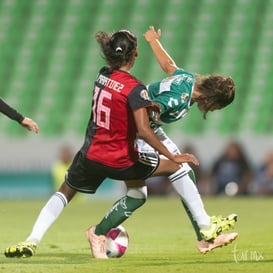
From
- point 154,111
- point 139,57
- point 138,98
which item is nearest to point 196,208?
point 154,111

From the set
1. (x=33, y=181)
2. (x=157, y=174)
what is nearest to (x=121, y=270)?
(x=157, y=174)

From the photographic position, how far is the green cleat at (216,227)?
8.10 meters

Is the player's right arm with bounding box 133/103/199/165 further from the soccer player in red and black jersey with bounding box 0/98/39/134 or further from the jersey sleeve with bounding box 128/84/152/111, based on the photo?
the soccer player in red and black jersey with bounding box 0/98/39/134

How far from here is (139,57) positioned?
22016mm

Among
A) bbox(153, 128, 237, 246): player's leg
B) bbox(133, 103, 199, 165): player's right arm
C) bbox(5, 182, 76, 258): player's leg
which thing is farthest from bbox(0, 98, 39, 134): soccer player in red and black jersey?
bbox(153, 128, 237, 246): player's leg

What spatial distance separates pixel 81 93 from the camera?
21.6 m

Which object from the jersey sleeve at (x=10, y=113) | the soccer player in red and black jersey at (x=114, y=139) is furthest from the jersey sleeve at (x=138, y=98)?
the jersey sleeve at (x=10, y=113)

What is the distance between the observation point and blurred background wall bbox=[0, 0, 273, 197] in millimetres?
20672

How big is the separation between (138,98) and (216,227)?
3.84 ft

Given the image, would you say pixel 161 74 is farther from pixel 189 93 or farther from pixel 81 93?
pixel 189 93

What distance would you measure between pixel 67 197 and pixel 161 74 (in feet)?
44.3

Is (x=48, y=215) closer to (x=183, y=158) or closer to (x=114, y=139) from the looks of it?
(x=114, y=139)

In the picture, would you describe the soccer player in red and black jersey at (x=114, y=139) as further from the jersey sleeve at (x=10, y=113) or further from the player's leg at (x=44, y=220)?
the jersey sleeve at (x=10, y=113)

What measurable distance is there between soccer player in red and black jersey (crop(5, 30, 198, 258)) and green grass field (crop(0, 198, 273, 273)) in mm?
511
